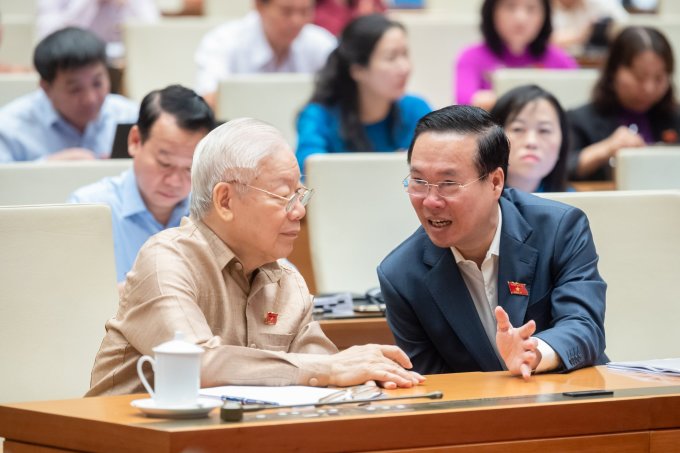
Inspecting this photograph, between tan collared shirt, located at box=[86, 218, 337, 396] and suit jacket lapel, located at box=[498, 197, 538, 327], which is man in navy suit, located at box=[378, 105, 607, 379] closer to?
suit jacket lapel, located at box=[498, 197, 538, 327]

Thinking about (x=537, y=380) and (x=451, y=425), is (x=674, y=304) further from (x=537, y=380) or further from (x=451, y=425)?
(x=451, y=425)

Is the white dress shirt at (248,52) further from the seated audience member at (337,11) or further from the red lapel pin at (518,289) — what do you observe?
the red lapel pin at (518,289)

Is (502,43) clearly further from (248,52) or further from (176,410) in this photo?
(176,410)

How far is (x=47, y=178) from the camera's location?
3277mm

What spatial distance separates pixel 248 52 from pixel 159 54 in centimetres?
39

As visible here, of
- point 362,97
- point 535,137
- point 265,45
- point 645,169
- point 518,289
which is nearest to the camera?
point 518,289

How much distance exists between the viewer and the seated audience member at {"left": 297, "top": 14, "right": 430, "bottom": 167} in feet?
14.2

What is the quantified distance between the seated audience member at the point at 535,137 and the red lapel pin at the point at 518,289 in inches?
45.2

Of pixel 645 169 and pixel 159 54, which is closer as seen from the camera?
pixel 645 169

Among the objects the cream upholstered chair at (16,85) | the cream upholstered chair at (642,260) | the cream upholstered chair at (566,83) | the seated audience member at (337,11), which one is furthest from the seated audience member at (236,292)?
the seated audience member at (337,11)

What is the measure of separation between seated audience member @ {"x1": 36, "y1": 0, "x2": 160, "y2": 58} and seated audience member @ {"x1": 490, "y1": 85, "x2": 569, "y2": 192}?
2571 millimetres

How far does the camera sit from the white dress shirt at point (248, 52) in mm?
5191

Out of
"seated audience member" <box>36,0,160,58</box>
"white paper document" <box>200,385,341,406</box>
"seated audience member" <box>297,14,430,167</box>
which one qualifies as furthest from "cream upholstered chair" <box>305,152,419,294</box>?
"seated audience member" <box>36,0,160,58</box>

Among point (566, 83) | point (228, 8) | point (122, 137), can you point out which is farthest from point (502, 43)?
point (122, 137)
